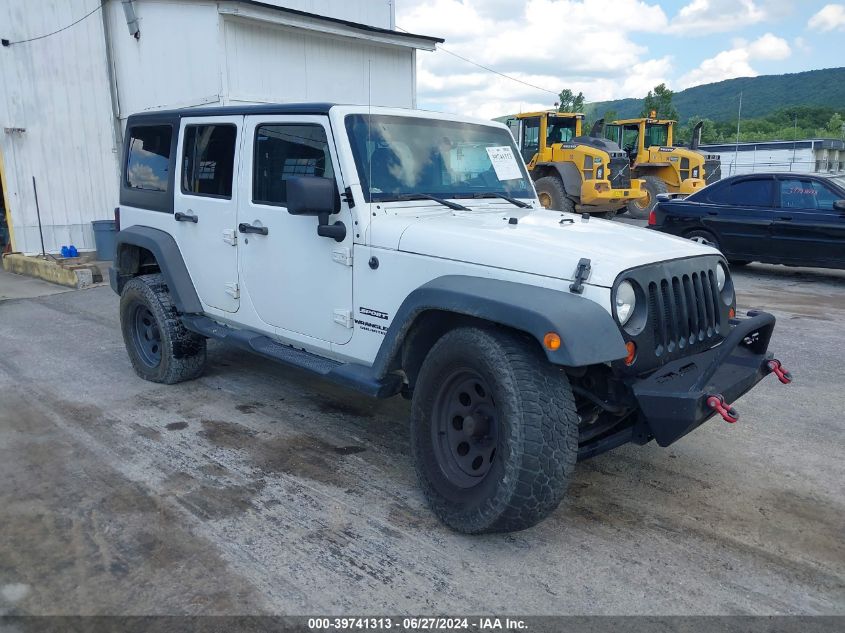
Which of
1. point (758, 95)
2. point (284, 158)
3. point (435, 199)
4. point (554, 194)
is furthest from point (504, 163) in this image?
point (758, 95)

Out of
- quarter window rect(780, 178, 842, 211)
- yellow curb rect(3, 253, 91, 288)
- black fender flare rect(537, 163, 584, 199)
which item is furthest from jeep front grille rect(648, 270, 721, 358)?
black fender flare rect(537, 163, 584, 199)

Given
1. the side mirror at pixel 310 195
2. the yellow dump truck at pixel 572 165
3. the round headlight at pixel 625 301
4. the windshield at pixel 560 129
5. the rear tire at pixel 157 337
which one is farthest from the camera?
the windshield at pixel 560 129

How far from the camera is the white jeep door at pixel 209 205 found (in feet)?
15.3

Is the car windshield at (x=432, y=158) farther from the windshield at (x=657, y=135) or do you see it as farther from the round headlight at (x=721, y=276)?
the windshield at (x=657, y=135)

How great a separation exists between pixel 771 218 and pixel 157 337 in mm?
8334

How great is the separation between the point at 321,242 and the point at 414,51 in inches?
420

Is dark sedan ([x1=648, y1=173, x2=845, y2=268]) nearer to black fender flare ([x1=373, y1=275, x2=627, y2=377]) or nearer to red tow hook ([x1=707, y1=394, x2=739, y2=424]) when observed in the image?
red tow hook ([x1=707, y1=394, x2=739, y2=424])

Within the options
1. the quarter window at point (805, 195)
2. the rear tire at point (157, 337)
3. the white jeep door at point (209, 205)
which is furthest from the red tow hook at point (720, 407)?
the quarter window at point (805, 195)

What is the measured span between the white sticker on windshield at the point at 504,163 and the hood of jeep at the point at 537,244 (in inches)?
26.6

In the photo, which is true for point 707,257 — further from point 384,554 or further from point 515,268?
point 384,554

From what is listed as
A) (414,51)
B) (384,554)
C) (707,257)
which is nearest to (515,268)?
(707,257)

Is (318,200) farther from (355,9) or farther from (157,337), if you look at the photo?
(355,9)

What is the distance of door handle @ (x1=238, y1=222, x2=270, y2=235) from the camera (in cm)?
436

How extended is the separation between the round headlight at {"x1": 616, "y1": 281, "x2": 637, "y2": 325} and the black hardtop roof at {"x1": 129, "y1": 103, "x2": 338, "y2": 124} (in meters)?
2.00
